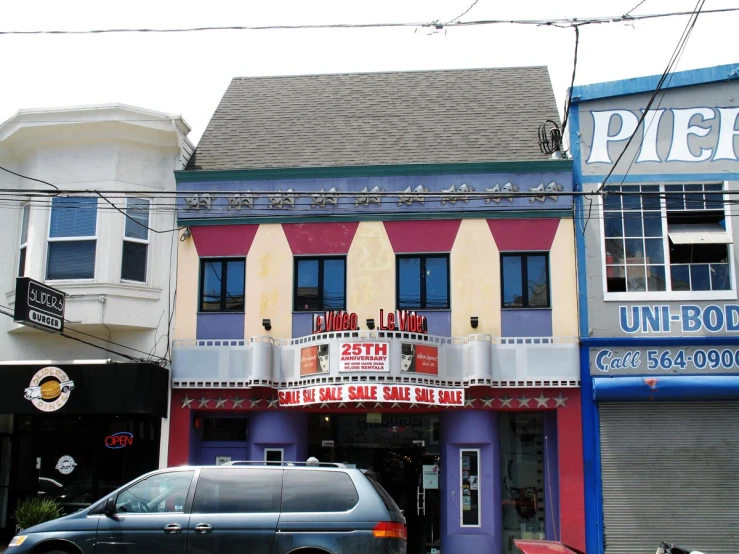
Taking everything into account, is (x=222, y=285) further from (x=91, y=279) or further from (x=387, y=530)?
(x=387, y=530)

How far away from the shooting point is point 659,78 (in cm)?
1756

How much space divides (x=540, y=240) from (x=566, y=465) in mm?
4385

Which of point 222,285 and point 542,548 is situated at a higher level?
point 222,285

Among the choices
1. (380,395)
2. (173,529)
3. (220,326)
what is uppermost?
(220,326)

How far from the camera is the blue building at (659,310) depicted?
16203mm

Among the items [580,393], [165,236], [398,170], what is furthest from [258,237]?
[580,393]

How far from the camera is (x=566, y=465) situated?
16.5 meters

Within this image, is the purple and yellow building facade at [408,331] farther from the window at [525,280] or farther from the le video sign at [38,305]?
the le video sign at [38,305]

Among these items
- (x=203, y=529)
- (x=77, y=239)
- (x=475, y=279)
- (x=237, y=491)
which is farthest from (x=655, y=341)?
(x=77, y=239)

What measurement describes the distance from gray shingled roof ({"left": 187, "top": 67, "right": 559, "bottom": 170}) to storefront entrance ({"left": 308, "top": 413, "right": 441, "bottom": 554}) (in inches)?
211

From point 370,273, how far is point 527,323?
3264mm

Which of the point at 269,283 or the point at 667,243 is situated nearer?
the point at 667,243

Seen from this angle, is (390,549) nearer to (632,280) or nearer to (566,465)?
(566,465)

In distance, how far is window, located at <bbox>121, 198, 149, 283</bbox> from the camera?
57.9ft
